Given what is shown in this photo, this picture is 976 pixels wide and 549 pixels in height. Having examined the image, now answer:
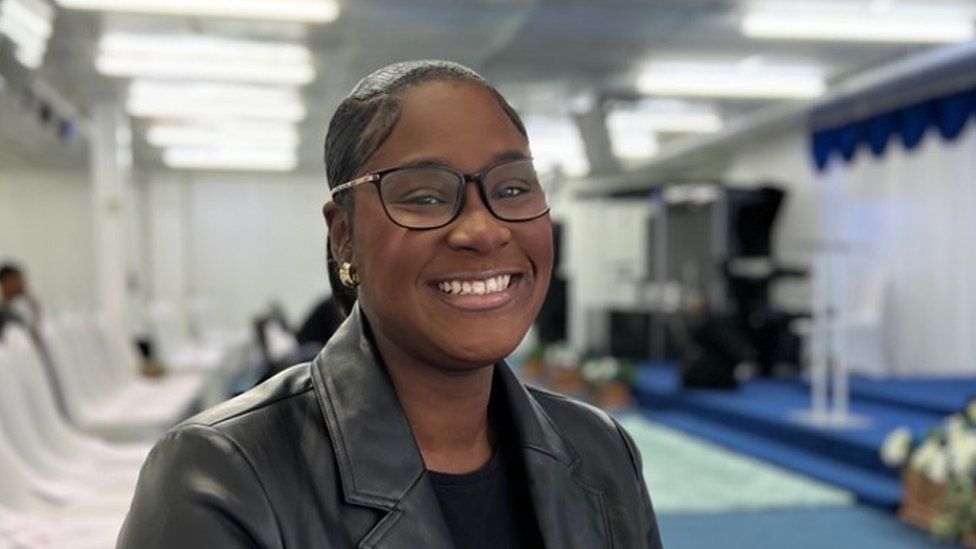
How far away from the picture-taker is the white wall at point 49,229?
52.3 feet

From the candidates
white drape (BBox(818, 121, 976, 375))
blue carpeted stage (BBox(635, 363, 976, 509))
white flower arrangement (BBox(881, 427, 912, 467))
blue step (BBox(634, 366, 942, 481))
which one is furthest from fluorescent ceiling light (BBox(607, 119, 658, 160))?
white flower arrangement (BBox(881, 427, 912, 467))

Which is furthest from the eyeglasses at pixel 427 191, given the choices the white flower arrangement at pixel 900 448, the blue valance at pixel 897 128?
the blue valance at pixel 897 128

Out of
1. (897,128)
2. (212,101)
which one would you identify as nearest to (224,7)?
(212,101)

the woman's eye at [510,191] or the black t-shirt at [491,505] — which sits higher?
the woman's eye at [510,191]

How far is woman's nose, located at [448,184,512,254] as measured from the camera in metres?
0.83

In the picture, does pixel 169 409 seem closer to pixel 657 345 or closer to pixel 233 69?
pixel 233 69

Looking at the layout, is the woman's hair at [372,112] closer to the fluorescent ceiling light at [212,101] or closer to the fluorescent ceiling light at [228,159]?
the fluorescent ceiling light at [212,101]

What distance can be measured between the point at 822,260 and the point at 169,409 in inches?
172

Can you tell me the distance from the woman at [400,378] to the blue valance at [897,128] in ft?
28.7

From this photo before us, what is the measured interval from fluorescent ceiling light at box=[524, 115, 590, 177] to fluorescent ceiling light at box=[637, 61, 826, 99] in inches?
56.4

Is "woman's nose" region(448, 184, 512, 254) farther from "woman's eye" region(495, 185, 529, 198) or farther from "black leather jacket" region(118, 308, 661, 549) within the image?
"black leather jacket" region(118, 308, 661, 549)

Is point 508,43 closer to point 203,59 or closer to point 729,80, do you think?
point 203,59

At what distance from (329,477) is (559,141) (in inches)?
472

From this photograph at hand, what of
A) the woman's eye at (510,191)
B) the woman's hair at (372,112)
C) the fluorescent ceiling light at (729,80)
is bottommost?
the woman's eye at (510,191)
